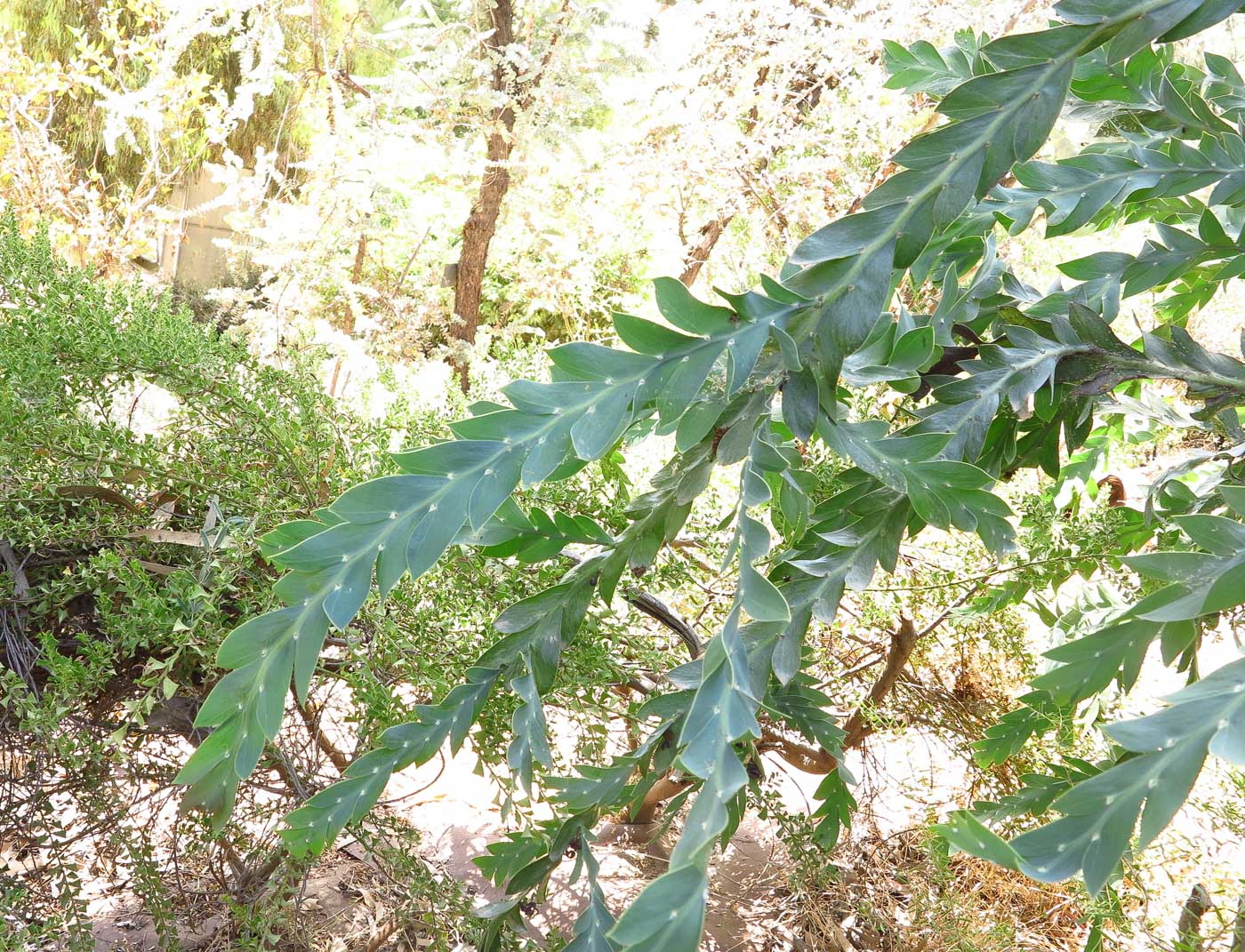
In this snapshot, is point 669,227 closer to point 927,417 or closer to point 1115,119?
point 1115,119

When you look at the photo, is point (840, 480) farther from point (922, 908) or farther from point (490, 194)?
point (490, 194)

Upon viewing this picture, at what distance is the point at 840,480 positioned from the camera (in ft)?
3.93

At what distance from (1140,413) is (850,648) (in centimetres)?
103

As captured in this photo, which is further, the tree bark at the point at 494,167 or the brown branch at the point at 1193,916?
the tree bark at the point at 494,167

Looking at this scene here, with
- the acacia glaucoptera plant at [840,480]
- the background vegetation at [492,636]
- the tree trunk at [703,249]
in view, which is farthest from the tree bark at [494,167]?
the acacia glaucoptera plant at [840,480]

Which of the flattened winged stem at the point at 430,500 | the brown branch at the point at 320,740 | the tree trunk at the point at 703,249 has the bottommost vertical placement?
the brown branch at the point at 320,740

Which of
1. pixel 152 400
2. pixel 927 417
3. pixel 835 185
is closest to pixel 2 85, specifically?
pixel 152 400

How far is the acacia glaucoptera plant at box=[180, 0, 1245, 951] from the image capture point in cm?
70

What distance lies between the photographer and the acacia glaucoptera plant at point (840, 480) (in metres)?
0.70

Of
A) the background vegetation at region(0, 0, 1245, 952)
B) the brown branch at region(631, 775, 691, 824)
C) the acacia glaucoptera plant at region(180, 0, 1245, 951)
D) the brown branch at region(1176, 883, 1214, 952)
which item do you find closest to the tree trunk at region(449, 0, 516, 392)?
the background vegetation at region(0, 0, 1245, 952)

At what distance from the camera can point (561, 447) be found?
78 centimetres

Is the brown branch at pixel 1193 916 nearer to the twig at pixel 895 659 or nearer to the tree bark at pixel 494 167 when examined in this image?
the twig at pixel 895 659

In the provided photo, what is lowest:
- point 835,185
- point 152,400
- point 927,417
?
point 927,417

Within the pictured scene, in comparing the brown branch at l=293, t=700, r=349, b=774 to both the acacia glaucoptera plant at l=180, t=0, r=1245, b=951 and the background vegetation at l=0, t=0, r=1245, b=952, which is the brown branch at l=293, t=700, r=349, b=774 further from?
the acacia glaucoptera plant at l=180, t=0, r=1245, b=951
